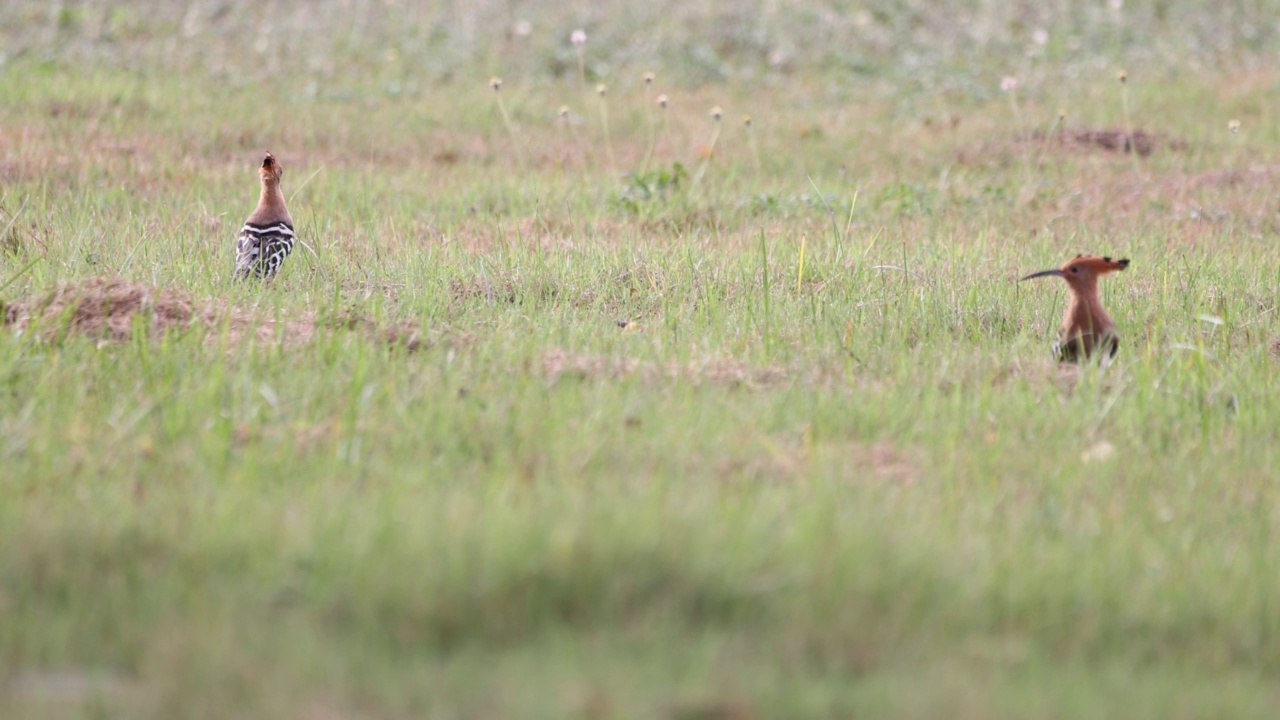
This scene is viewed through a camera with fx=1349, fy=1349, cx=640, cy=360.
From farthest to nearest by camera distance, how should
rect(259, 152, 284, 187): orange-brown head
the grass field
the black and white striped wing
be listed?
1. rect(259, 152, 284, 187): orange-brown head
2. the black and white striped wing
3. the grass field

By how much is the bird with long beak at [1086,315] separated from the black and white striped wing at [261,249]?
10.6ft

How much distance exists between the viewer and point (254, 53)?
1388 cm

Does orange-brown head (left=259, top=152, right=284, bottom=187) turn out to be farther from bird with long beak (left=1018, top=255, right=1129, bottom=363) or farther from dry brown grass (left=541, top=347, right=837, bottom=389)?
bird with long beak (left=1018, top=255, right=1129, bottom=363)

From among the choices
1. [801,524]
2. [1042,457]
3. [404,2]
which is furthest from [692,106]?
[801,524]

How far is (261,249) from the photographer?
592 cm

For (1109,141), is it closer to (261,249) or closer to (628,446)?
(261,249)

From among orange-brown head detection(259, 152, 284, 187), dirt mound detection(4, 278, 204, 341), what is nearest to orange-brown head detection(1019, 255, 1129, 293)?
dirt mound detection(4, 278, 204, 341)

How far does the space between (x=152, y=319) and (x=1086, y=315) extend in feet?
10.9

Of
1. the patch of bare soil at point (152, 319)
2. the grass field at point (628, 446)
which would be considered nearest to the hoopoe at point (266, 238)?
the grass field at point (628, 446)

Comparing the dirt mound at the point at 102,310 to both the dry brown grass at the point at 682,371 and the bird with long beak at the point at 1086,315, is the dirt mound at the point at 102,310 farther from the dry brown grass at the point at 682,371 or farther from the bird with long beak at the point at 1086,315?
the bird with long beak at the point at 1086,315

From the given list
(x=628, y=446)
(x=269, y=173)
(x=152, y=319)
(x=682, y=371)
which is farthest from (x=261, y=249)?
(x=628, y=446)

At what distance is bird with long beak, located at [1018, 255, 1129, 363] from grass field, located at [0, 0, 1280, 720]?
0.12 metres

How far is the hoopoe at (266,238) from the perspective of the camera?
5.91m

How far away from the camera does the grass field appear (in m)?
2.68
